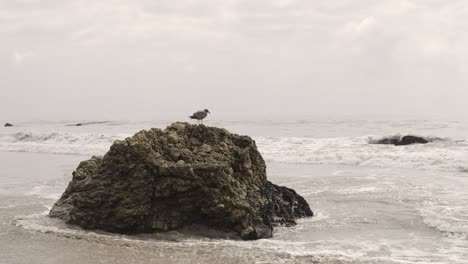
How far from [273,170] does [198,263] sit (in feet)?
32.3

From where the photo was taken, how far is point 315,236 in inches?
249

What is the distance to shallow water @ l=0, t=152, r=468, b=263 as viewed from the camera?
16.8 feet

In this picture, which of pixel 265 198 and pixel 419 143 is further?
pixel 419 143

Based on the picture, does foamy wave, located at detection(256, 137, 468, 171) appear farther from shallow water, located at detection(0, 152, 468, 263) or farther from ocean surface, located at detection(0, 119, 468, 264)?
shallow water, located at detection(0, 152, 468, 263)

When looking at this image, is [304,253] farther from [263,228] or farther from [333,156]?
[333,156]

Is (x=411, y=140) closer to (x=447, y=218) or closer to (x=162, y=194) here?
(x=447, y=218)

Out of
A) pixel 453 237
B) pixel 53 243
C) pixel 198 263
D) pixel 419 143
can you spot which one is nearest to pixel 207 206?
pixel 198 263

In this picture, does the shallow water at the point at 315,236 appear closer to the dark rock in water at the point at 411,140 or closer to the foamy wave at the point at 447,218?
the foamy wave at the point at 447,218

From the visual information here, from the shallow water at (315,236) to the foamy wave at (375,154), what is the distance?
5202 mm

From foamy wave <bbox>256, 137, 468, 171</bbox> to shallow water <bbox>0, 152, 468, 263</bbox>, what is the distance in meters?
5.20

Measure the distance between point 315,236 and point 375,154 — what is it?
12133mm

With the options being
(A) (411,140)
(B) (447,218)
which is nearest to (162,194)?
(B) (447,218)

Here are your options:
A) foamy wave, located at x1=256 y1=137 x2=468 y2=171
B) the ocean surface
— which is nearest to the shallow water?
the ocean surface

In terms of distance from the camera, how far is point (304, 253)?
5.29 metres
